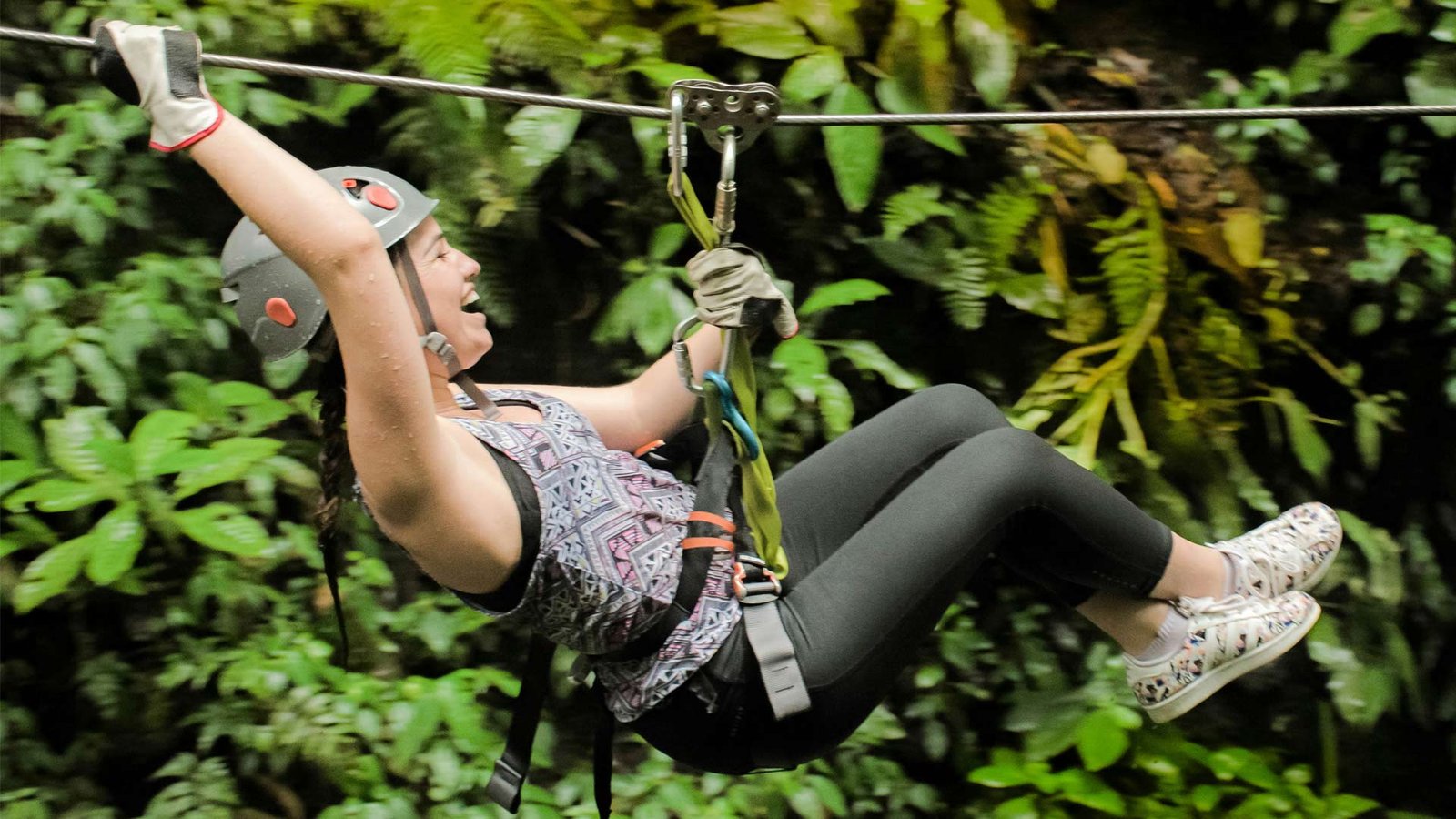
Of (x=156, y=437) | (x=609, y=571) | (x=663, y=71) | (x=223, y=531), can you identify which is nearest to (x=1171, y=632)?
(x=609, y=571)

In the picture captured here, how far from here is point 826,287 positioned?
2852 mm

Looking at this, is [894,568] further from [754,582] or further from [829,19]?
[829,19]

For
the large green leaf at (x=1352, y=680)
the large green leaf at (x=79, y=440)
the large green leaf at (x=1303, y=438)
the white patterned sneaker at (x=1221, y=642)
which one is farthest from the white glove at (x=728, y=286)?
the large green leaf at (x=1352, y=680)

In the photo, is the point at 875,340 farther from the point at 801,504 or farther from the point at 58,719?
the point at 58,719

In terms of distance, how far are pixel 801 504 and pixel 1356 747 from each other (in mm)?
1930

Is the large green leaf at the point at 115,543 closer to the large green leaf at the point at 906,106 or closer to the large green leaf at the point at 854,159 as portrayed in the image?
the large green leaf at the point at 854,159

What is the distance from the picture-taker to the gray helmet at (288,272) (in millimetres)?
1896

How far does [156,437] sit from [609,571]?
126cm

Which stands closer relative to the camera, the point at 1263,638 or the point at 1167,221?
the point at 1263,638

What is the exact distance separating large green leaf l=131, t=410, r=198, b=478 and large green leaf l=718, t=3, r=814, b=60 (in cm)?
139

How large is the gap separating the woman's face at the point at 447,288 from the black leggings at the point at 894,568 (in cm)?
57

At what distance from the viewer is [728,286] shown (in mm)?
1766

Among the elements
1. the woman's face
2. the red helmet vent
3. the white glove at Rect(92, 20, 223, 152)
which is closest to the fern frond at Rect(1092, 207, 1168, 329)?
the woman's face

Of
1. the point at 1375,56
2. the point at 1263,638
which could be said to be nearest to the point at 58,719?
the point at 1263,638
